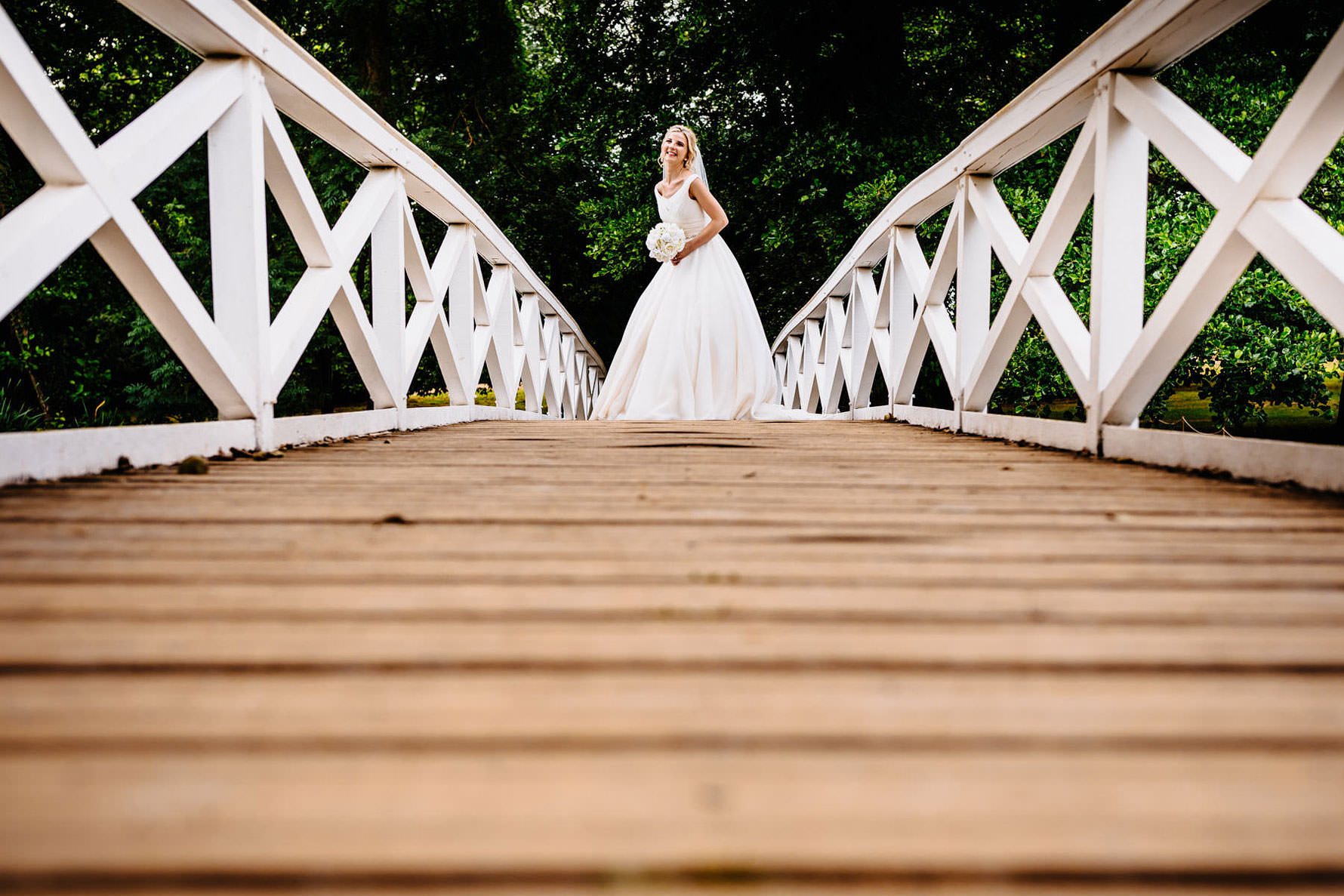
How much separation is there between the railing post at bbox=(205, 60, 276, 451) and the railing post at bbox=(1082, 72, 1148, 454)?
2189 millimetres

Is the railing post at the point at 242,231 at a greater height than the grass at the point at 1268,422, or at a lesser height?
greater

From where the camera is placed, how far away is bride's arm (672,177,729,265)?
6070 mm

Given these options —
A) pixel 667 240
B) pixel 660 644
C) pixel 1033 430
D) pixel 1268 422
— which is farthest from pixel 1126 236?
pixel 1268 422

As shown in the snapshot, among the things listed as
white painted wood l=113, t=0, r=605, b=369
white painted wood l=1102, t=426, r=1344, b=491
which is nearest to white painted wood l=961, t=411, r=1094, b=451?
white painted wood l=1102, t=426, r=1344, b=491

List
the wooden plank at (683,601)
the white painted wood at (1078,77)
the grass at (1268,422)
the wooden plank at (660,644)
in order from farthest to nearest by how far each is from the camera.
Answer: the grass at (1268,422) < the white painted wood at (1078,77) < the wooden plank at (683,601) < the wooden plank at (660,644)

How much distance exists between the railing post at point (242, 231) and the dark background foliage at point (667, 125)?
15.7 ft

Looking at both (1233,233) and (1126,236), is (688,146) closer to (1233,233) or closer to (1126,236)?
(1126,236)

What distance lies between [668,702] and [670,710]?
1 centimetres

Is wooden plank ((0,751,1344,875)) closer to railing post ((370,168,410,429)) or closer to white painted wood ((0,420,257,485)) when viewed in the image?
white painted wood ((0,420,257,485))

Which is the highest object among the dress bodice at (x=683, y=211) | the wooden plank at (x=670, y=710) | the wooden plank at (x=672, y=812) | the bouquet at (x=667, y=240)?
the dress bodice at (x=683, y=211)

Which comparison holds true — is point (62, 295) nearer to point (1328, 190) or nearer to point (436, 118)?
point (436, 118)

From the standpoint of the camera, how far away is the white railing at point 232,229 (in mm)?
1569

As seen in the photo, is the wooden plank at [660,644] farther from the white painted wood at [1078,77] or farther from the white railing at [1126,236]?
the white painted wood at [1078,77]

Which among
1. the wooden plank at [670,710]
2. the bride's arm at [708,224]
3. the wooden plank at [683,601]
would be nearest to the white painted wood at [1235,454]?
the wooden plank at [683,601]
